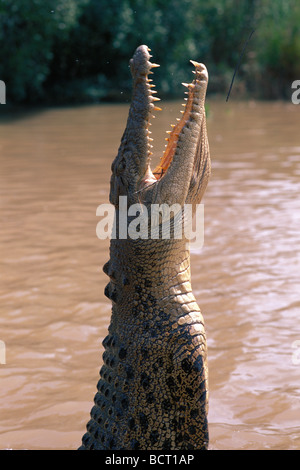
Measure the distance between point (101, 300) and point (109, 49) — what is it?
50.4 feet

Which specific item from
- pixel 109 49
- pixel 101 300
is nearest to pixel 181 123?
pixel 101 300

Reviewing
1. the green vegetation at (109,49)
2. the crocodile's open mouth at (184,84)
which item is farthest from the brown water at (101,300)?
the green vegetation at (109,49)

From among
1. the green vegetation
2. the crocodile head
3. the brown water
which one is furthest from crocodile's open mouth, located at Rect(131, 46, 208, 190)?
the green vegetation

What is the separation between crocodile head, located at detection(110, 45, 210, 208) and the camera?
254cm

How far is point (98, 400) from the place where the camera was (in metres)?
2.52

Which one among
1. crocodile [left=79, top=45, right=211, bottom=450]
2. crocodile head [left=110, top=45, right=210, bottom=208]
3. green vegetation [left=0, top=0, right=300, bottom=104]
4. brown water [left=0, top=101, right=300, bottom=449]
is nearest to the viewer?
crocodile [left=79, top=45, right=211, bottom=450]

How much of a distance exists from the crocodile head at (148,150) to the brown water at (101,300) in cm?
141

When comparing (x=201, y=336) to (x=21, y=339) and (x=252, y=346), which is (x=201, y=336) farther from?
(x=21, y=339)

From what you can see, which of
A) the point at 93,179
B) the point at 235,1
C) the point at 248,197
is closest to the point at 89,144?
the point at 93,179

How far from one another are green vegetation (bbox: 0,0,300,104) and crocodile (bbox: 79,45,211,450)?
47.5 feet

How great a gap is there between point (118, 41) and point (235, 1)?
770 centimetres

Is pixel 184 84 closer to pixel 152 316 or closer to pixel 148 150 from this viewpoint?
pixel 148 150

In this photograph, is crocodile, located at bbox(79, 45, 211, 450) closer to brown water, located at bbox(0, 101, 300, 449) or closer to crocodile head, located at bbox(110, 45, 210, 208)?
crocodile head, located at bbox(110, 45, 210, 208)

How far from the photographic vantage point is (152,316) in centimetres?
248
